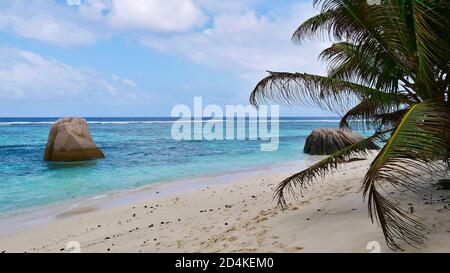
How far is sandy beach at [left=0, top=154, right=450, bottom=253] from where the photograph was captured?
4.62 metres

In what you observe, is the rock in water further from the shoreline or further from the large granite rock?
the large granite rock

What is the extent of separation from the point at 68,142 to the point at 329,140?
1408 cm

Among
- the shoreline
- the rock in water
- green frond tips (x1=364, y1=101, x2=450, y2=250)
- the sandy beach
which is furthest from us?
the rock in water

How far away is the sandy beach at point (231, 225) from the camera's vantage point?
4617mm

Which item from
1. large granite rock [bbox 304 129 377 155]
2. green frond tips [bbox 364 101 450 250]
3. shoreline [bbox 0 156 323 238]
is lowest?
shoreline [bbox 0 156 323 238]

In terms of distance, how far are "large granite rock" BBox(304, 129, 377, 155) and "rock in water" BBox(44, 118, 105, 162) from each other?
12786 millimetres

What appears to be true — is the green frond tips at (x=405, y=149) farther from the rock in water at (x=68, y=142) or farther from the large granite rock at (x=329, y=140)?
the rock in water at (x=68, y=142)

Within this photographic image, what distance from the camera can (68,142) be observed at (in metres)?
17.7

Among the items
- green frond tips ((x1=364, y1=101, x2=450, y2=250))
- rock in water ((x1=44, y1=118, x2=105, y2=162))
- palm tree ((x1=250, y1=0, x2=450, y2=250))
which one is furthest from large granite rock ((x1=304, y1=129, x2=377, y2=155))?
green frond tips ((x1=364, y1=101, x2=450, y2=250))

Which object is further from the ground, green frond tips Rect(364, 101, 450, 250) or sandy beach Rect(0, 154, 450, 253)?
green frond tips Rect(364, 101, 450, 250)

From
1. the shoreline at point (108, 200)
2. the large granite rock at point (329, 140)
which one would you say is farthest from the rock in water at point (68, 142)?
the large granite rock at point (329, 140)
